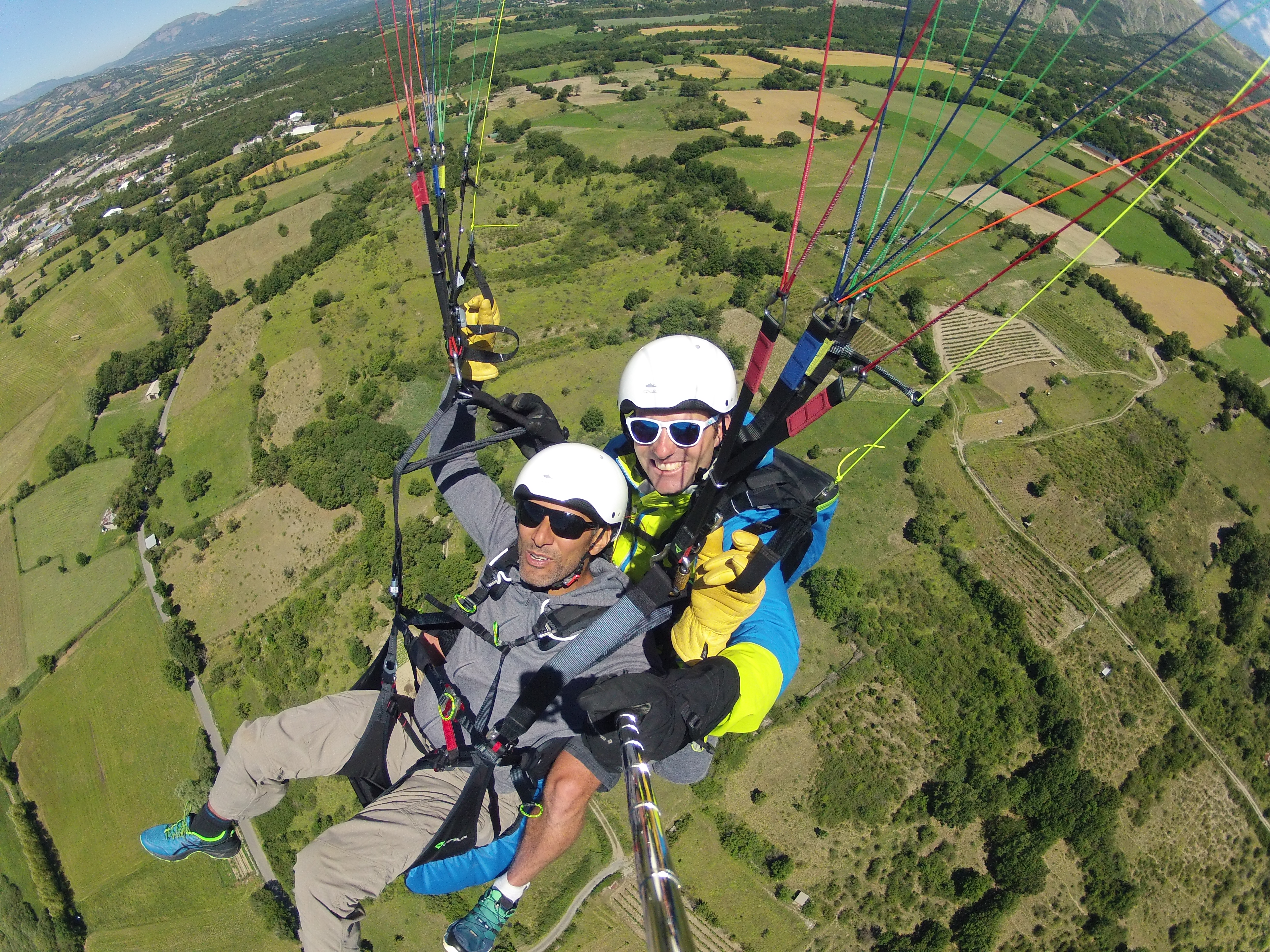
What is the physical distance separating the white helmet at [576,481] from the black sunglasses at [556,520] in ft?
0.18

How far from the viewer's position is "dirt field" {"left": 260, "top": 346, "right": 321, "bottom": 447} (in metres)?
34.8

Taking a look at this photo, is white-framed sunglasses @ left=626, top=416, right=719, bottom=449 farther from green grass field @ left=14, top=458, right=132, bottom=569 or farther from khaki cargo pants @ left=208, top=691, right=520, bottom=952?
green grass field @ left=14, top=458, right=132, bottom=569

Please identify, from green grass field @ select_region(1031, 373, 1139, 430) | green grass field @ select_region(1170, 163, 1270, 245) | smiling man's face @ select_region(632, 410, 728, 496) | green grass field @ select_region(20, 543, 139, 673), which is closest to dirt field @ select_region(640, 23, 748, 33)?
green grass field @ select_region(1170, 163, 1270, 245)

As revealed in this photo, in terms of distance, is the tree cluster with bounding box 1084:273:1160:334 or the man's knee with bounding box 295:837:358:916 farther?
the tree cluster with bounding box 1084:273:1160:334

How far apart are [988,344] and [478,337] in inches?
1462

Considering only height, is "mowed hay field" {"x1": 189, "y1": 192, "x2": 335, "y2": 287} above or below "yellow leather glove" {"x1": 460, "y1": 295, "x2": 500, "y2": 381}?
below

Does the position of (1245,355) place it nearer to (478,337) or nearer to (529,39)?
(478,337)

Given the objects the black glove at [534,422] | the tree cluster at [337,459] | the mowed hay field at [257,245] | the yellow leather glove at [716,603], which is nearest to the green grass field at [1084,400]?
the tree cluster at [337,459]

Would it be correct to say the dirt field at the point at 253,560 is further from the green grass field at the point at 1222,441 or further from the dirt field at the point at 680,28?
the dirt field at the point at 680,28

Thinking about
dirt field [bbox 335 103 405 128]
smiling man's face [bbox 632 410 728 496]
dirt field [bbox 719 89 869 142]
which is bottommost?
dirt field [bbox 335 103 405 128]

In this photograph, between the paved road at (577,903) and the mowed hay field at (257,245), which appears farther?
the mowed hay field at (257,245)

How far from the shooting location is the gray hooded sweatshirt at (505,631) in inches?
171

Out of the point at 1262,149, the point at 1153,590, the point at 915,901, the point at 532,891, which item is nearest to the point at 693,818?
the point at 532,891

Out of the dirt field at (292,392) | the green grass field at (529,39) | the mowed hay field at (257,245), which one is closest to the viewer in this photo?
the dirt field at (292,392)
